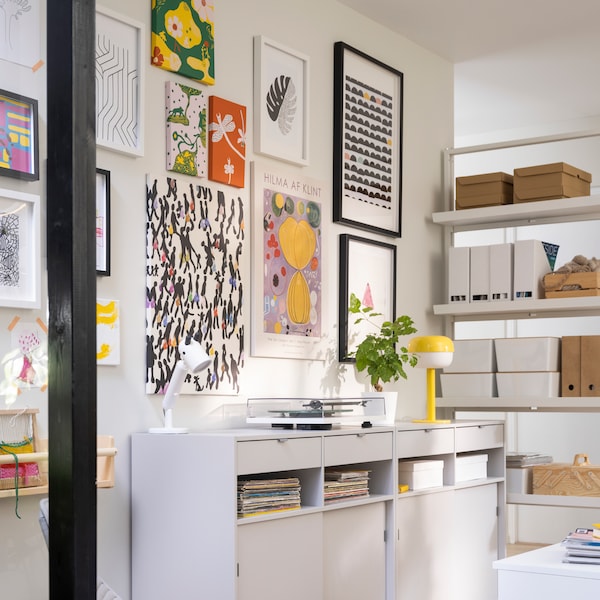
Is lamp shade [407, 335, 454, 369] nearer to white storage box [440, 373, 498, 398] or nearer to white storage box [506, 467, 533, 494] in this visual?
white storage box [440, 373, 498, 398]

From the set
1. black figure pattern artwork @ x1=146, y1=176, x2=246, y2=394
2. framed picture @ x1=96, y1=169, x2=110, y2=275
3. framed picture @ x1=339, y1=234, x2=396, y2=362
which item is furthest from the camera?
framed picture @ x1=339, y1=234, x2=396, y2=362

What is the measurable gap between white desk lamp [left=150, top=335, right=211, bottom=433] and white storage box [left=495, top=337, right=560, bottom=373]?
192 cm

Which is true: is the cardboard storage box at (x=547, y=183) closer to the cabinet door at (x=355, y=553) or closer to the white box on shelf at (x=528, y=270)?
the white box on shelf at (x=528, y=270)

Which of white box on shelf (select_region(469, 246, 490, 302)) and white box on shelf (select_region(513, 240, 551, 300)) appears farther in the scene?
white box on shelf (select_region(469, 246, 490, 302))

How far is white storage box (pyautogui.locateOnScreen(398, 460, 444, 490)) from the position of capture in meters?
3.74

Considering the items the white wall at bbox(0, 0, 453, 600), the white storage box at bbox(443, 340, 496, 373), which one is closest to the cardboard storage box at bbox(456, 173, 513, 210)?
the white wall at bbox(0, 0, 453, 600)

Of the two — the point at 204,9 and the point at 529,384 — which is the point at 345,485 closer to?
the point at 529,384

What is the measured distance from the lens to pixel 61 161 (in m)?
1.85

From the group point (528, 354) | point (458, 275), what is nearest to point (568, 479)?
point (528, 354)

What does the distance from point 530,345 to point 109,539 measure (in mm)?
2252

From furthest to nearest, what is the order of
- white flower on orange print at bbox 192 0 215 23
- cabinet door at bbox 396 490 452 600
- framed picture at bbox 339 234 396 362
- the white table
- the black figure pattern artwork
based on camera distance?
1. framed picture at bbox 339 234 396 362
2. cabinet door at bbox 396 490 452 600
3. white flower on orange print at bbox 192 0 215 23
4. the black figure pattern artwork
5. the white table

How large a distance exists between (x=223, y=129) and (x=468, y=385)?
185 centimetres

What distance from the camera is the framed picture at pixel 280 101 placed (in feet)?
12.1

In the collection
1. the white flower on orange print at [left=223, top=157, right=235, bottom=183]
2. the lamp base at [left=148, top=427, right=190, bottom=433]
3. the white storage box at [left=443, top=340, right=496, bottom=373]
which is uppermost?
the white flower on orange print at [left=223, top=157, right=235, bottom=183]
